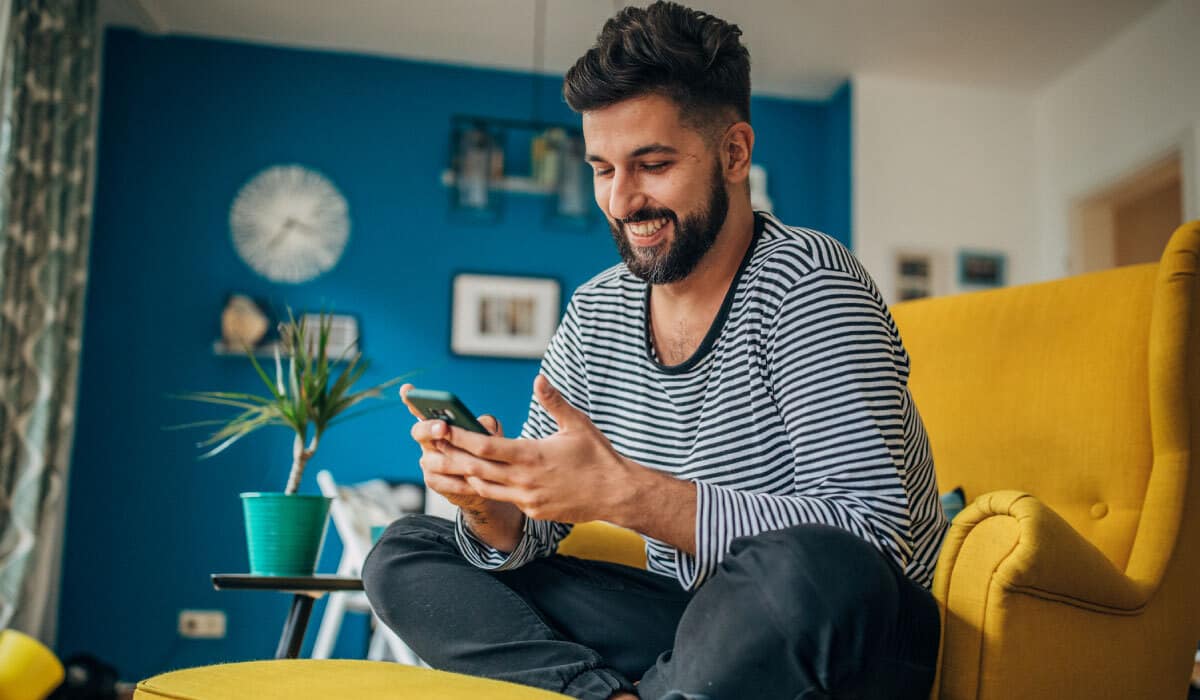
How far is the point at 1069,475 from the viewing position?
1587 mm

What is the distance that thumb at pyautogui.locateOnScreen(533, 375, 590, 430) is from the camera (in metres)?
1.09

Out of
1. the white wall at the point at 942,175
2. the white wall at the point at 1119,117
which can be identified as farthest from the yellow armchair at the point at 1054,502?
the white wall at the point at 942,175

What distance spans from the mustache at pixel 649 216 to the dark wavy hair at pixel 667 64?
13 centimetres

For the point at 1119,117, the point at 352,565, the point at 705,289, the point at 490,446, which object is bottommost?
the point at 352,565

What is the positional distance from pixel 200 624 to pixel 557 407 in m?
3.80

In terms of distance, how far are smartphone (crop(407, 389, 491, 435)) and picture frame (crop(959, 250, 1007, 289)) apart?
13.8 feet

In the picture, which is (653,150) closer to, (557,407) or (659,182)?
(659,182)

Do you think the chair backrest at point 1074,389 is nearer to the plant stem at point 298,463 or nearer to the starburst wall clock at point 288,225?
the plant stem at point 298,463

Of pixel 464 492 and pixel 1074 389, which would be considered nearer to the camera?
pixel 464 492

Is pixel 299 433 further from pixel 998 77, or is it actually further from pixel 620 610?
pixel 998 77

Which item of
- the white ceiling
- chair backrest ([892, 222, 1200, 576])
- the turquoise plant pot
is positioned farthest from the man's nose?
the white ceiling

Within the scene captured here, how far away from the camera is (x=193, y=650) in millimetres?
4391

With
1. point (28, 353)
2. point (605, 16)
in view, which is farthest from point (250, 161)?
point (605, 16)

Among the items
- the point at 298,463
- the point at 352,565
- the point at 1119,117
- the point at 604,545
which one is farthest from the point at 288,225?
the point at 1119,117
